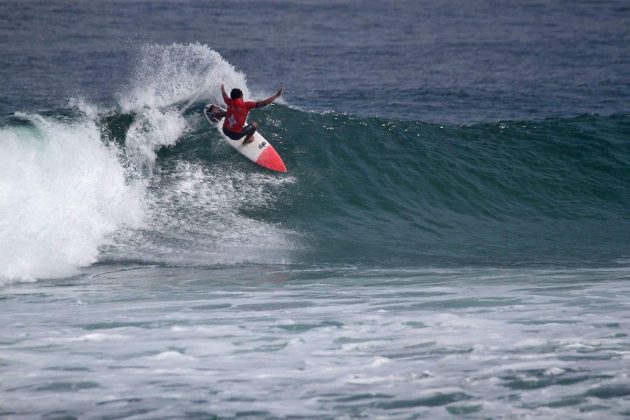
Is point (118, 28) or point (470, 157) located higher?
point (118, 28)

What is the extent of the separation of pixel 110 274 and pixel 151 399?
523 cm

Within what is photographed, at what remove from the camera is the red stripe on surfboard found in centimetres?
1642

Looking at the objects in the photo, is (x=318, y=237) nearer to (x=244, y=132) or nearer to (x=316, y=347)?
(x=244, y=132)

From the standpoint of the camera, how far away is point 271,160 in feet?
54.0

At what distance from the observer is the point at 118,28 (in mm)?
34188

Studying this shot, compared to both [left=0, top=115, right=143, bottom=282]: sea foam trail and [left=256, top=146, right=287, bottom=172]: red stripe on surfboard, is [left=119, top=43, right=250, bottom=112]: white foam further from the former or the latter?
[left=256, top=146, right=287, bottom=172]: red stripe on surfboard

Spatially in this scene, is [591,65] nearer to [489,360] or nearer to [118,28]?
[118,28]

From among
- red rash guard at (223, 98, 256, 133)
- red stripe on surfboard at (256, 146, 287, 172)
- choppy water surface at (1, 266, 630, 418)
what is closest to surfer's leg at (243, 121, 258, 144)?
red rash guard at (223, 98, 256, 133)

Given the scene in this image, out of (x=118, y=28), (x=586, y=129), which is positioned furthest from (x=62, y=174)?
(x=118, y=28)

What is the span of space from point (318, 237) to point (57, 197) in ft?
13.5

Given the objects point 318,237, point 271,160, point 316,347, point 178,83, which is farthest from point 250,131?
point 316,347

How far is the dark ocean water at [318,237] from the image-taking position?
6965mm

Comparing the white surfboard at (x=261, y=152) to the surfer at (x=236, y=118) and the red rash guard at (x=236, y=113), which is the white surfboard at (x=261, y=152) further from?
the red rash guard at (x=236, y=113)

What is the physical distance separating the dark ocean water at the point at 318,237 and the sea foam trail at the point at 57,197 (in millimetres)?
46
